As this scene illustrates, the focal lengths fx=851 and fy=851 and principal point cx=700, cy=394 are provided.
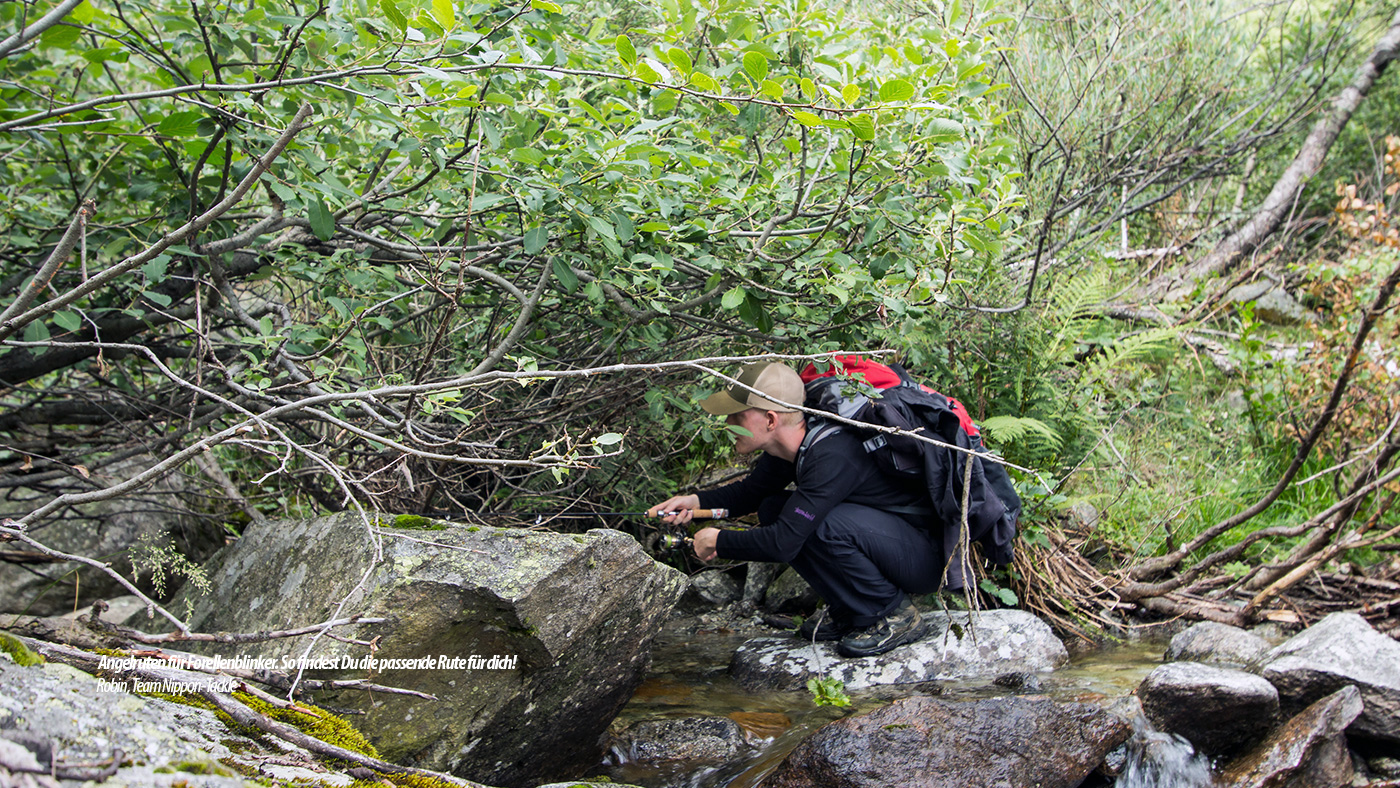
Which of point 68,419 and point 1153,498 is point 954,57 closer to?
point 1153,498

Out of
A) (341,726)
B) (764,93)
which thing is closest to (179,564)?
(341,726)

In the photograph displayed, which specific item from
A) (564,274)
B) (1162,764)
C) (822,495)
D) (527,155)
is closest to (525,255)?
(564,274)

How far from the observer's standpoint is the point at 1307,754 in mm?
3162

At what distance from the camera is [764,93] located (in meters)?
2.81

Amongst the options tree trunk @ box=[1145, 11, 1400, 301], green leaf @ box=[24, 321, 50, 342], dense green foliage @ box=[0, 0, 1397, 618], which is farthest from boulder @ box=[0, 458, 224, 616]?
tree trunk @ box=[1145, 11, 1400, 301]

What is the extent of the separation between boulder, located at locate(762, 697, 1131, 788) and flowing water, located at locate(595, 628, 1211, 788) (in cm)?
22

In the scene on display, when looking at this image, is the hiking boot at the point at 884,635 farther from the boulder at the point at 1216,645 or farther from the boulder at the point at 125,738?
the boulder at the point at 125,738

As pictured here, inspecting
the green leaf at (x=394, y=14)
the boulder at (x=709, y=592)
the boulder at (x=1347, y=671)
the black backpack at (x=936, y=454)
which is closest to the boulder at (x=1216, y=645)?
the boulder at (x=1347, y=671)

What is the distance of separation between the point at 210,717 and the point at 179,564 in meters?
2.04

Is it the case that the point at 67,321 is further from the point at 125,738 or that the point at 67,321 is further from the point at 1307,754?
the point at 1307,754

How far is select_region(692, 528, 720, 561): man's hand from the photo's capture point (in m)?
4.21

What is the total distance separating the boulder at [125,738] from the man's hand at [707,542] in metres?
2.58

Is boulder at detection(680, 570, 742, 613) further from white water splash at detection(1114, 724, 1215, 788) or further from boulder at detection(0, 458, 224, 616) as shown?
boulder at detection(0, 458, 224, 616)

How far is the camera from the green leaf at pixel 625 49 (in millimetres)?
2445
